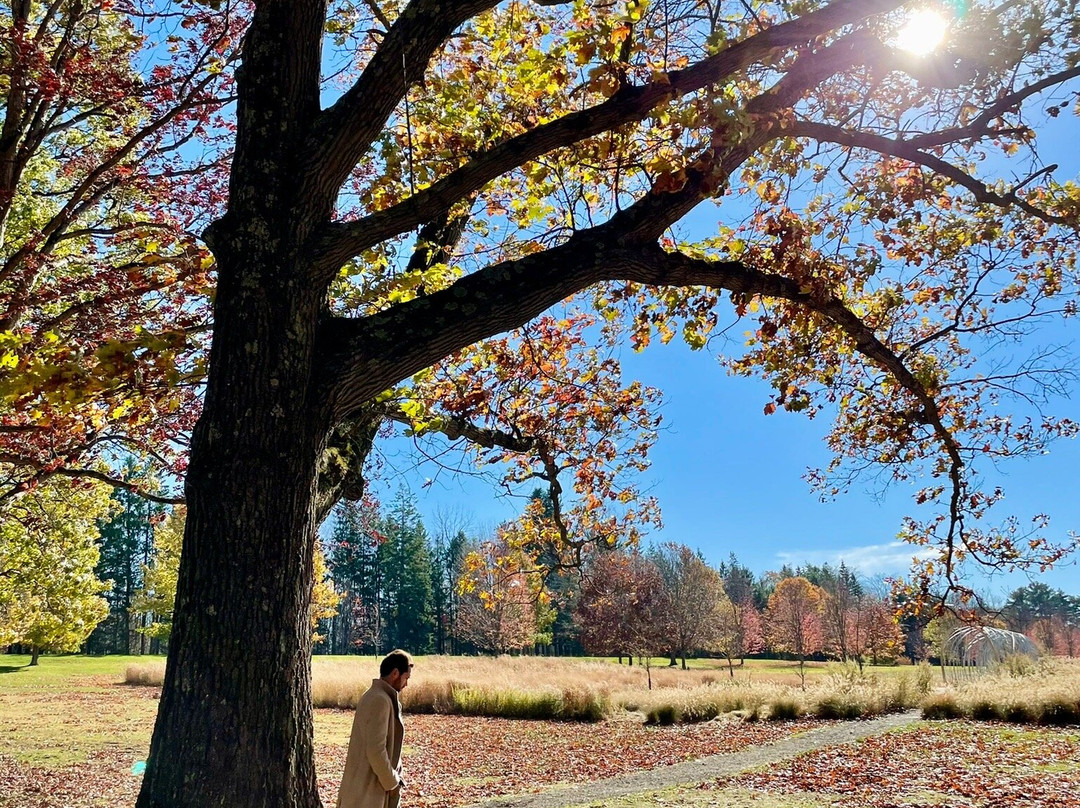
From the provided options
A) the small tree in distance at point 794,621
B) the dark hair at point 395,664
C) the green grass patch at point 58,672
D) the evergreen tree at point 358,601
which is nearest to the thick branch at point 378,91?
the dark hair at point 395,664

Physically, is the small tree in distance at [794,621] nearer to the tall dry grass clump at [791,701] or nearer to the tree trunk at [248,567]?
the tall dry grass clump at [791,701]

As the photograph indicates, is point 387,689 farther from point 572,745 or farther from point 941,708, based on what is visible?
point 941,708

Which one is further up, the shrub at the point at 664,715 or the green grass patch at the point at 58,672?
the shrub at the point at 664,715

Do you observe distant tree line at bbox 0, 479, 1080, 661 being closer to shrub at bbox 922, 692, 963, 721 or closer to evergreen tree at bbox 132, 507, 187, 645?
evergreen tree at bbox 132, 507, 187, 645

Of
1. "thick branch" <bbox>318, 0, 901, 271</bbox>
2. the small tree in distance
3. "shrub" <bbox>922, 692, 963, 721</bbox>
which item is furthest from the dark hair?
the small tree in distance

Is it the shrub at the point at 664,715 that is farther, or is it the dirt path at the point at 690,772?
the shrub at the point at 664,715

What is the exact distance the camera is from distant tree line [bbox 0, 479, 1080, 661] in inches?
493

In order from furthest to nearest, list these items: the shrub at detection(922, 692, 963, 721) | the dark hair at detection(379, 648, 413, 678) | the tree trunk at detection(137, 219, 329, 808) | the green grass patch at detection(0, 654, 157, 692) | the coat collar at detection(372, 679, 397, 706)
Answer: the green grass patch at detection(0, 654, 157, 692), the shrub at detection(922, 692, 963, 721), the dark hair at detection(379, 648, 413, 678), the coat collar at detection(372, 679, 397, 706), the tree trunk at detection(137, 219, 329, 808)

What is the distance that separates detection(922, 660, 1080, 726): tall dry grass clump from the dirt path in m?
2.18

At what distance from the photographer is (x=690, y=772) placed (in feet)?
40.8

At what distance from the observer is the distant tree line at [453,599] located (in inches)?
493

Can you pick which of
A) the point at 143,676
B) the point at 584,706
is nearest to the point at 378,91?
the point at 584,706

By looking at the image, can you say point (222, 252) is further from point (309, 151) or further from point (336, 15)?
point (336, 15)

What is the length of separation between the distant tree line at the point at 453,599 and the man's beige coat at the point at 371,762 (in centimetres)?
289
